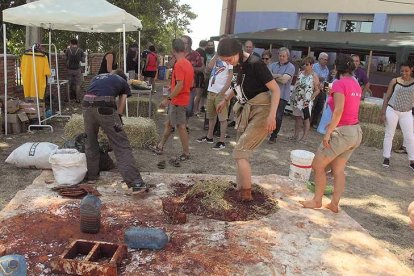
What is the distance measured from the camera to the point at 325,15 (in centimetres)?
1711

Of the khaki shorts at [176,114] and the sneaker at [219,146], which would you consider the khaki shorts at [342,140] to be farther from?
the sneaker at [219,146]

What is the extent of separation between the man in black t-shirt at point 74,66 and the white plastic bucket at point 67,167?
6.99m

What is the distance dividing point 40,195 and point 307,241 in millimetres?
2890

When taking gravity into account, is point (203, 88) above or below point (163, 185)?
above

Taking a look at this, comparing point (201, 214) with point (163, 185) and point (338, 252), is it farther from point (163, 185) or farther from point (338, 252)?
point (338, 252)

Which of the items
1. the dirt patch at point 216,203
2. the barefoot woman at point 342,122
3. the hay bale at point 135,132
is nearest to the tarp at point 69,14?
the hay bale at point 135,132

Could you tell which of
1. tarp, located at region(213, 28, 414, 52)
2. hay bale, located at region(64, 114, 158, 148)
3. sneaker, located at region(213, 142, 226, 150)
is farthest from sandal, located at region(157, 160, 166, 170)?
tarp, located at region(213, 28, 414, 52)

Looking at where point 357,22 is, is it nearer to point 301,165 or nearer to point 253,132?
point 301,165

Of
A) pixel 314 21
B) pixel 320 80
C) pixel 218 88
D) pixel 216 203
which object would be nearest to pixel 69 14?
pixel 218 88

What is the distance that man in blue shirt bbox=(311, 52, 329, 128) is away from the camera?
944 centimetres

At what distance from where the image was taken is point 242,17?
20.2 m

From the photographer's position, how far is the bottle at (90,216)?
356cm

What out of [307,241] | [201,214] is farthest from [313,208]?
[201,214]

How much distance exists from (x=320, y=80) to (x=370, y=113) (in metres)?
1.99
